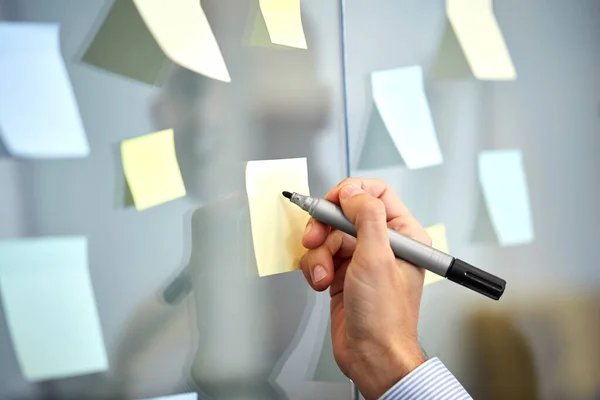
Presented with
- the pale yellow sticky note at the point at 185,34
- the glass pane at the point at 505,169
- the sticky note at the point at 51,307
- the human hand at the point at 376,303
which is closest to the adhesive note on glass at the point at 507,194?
the glass pane at the point at 505,169

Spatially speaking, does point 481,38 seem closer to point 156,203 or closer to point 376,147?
point 376,147

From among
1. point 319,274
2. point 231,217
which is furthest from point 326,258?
point 231,217

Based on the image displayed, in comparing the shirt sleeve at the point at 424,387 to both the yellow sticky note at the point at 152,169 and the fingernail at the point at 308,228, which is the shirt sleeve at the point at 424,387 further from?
the yellow sticky note at the point at 152,169

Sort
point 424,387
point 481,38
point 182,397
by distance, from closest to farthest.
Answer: point 424,387
point 182,397
point 481,38

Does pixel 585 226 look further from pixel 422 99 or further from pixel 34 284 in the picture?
pixel 34 284

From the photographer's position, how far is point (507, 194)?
57 centimetres

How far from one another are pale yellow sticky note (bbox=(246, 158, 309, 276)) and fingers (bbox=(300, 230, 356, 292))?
0.02 meters

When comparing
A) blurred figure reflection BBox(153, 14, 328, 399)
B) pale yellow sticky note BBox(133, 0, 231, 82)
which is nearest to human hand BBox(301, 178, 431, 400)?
blurred figure reflection BBox(153, 14, 328, 399)

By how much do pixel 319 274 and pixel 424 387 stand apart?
0.44 feet

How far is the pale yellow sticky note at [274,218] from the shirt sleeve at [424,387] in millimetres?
159

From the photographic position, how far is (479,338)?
0.56 meters

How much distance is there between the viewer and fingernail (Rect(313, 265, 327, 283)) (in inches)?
16.3

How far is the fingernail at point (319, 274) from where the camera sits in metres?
0.41

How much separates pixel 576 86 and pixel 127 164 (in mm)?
605
